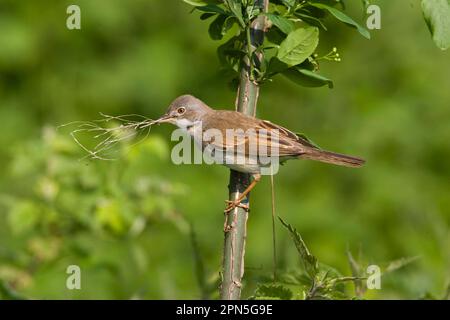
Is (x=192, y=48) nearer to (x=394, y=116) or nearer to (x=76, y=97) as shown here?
(x=76, y=97)

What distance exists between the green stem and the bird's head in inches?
39.3

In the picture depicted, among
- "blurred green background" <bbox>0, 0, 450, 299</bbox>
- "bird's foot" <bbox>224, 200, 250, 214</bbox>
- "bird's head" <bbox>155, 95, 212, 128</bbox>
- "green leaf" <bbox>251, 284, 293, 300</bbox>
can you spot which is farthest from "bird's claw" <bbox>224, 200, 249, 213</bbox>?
"blurred green background" <bbox>0, 0, 450, 299</bbox>

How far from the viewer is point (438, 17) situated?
3041 millimetres

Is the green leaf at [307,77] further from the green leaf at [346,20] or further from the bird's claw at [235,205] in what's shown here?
the bird's claw at [235,205]

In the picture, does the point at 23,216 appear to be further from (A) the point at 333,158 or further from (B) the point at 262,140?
(A) the point at 333,158

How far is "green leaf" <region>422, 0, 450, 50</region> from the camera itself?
303 centimetres

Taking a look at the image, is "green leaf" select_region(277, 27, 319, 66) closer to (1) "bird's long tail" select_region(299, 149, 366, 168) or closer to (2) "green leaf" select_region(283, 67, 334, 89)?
(2) "green leaf" select_region(283, 67, 334, 89)

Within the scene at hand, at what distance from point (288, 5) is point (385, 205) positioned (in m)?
5.69

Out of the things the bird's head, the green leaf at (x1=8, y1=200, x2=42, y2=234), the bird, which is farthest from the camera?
the green leaf at (x1=8, y1=200, x2=42, y2=234)

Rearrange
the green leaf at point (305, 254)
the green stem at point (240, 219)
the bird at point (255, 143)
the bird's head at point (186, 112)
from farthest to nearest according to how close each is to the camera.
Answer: the bird's head at point (186, 112), the bird at point (255, 143), the green stem at point (240, 219), the green leaf at point (305, 254)

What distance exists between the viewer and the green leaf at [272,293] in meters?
3.46

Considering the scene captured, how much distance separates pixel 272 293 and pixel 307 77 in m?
0.86

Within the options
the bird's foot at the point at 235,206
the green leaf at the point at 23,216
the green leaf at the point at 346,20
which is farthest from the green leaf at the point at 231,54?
the green leaf at the point at 23,216

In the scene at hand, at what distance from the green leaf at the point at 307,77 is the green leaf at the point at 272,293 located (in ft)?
2.66
